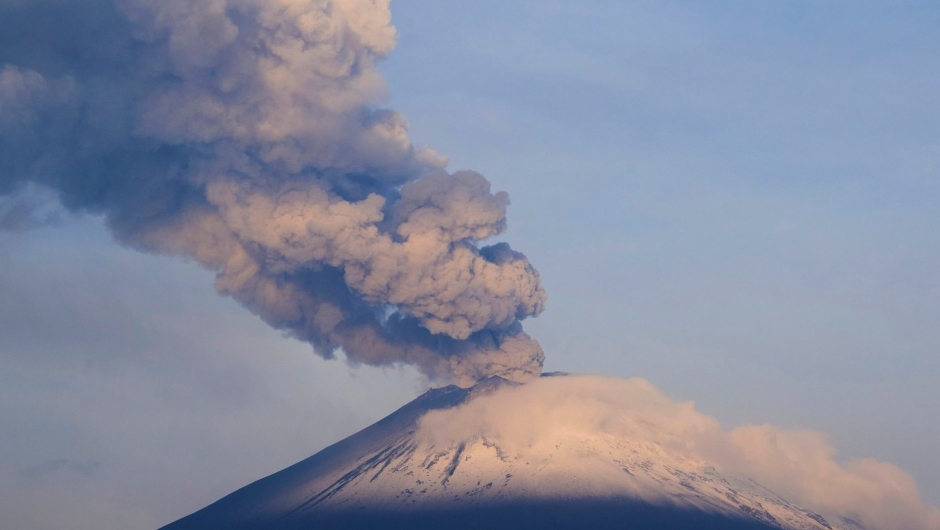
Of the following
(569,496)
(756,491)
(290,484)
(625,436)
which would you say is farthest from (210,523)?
(756,491)

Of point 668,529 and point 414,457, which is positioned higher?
point 414,457

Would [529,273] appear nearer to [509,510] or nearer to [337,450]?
[509,510]

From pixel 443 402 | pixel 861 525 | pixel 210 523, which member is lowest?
pixel 861 525

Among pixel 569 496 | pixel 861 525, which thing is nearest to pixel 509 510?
pixel 569 496

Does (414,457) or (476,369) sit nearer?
(476,369)

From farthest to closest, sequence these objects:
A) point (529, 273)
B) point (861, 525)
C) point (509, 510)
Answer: point (861, 525), point (509, 510), point (529, 273)

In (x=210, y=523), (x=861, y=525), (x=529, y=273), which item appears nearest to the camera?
(x=529, y=273)

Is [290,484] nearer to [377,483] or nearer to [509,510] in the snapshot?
[377,483]
